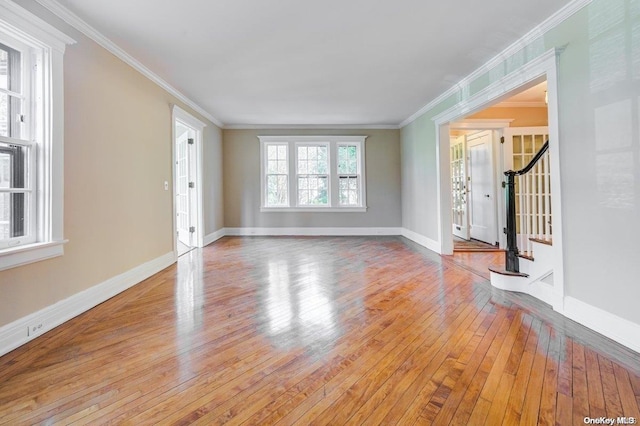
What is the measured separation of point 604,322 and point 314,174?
5623mm

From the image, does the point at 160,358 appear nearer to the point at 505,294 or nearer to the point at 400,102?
the point at 505,294

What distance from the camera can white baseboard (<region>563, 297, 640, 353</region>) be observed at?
1.95 m

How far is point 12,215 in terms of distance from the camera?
7.04ft

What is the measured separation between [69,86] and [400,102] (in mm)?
Answer: 4400

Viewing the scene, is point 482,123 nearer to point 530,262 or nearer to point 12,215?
point 530,262

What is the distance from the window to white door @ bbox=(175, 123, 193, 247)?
5.59ft

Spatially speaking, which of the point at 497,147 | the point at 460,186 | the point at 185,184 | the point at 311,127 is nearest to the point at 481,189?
the point at 460,186

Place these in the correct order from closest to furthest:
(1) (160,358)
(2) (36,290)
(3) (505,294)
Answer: (1) (160,358) → (2) (36,290) → (3) (505,294)

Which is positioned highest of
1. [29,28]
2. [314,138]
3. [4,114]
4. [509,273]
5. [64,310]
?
[314,138]

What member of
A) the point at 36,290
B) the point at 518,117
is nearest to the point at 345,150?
the point at 518,117

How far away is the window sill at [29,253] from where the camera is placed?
6.43 ft

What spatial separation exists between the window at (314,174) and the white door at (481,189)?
88.4 inches

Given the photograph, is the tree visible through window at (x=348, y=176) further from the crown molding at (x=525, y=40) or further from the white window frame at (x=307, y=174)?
the crown molding at (x=525, y=40)

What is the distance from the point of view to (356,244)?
19.3 ft
